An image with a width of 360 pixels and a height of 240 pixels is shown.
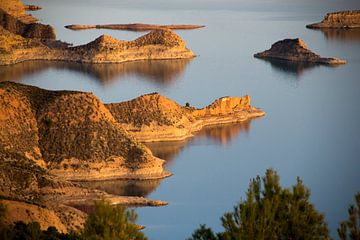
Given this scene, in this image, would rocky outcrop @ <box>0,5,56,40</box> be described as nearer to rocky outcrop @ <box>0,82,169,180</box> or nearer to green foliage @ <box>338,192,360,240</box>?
rocky outcrop @ <box>0,82,169,180</box>

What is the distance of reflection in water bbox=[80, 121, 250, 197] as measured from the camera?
43562 mm

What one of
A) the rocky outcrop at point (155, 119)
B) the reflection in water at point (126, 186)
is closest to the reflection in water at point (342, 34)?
the rocky outcrop at point (155, 119)

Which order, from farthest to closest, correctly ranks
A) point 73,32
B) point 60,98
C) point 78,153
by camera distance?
point 73,32
point 60,98
point 78,153

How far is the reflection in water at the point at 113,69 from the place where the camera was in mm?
78312

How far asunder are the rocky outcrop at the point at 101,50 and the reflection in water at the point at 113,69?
69cm

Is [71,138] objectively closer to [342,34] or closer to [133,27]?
[133,27]

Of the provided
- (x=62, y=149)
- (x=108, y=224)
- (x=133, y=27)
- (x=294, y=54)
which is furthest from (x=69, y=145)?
(x=133, y=27)

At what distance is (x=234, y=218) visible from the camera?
89.9ft

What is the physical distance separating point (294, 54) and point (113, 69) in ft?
49.5

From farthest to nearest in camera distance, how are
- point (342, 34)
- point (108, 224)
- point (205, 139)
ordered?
point (342, 34) < point (205, 139) < point (108, 224)

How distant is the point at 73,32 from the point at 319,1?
214 feet

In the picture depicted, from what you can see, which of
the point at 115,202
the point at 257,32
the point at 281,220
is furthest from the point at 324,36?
the point at 281,220

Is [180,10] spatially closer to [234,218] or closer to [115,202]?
[115,202]

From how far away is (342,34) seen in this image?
375ft
